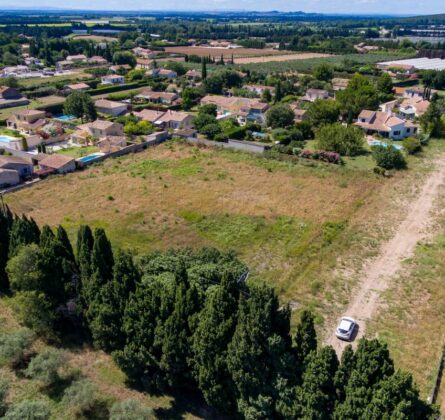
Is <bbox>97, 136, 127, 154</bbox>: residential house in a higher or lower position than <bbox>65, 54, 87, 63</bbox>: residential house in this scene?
higher

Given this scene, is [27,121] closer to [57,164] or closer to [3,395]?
[57,164]

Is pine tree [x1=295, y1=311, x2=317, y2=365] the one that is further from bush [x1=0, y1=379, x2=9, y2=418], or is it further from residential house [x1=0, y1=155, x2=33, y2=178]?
residential house [x1=0, y1=155, x2=33, y2=178]

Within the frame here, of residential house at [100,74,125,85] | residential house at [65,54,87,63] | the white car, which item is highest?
the white car

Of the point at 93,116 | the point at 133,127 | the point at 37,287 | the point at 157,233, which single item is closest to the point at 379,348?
the point at 37,287

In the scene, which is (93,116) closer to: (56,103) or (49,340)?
(56,103)

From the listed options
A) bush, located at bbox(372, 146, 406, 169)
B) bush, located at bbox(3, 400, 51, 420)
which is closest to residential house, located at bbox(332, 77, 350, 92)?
bush, located at bbox(372, 146, 406, 169)

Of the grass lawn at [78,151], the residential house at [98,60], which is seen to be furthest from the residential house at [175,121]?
the residential house at [98,60]

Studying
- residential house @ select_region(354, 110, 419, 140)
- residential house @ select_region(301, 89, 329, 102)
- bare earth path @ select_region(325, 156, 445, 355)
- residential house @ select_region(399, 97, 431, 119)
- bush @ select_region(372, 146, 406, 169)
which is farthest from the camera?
residential house @ select_region(301, 89, 329, 102)

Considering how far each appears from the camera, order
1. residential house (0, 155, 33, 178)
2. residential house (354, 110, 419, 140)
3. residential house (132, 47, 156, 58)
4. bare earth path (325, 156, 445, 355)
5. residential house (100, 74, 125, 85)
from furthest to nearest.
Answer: residential house (132, 47, 156, 58), residential house (100, 74, 125, 85), residential house (354, 110, 419, 140), residential house (0, 155, 33, 178), bare earth path (325, 156, 445, 355)
